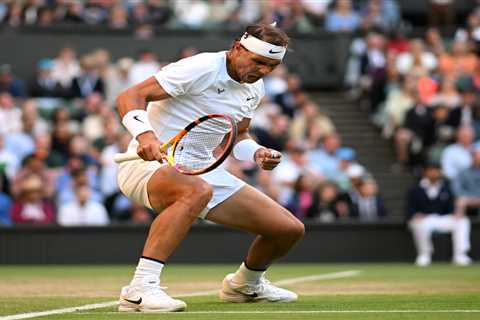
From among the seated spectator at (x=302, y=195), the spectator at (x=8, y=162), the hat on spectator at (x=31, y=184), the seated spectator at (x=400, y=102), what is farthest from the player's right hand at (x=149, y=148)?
the seated spectator at (x=400, y=102)

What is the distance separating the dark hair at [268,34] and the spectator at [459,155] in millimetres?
11978

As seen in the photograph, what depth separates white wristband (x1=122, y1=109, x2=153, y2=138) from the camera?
7.95 metres

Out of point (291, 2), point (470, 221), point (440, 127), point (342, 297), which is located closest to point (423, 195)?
point (470, 221)

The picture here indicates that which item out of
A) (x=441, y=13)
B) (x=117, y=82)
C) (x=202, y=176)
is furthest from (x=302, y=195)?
(x=202, y=176)

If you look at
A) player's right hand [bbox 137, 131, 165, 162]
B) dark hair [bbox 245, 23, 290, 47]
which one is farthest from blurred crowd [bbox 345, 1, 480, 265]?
player's right hand [bbox 137, 131, 165, 162]

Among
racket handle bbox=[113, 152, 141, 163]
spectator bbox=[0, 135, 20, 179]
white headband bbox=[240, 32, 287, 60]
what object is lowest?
spectator bbox=[0, 135, 20, 179]

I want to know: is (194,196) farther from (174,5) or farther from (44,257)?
(174,5)

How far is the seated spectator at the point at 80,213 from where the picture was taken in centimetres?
1789

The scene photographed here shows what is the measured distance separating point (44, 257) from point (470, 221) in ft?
21.1

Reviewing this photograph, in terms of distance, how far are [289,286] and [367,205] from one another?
7578 mm

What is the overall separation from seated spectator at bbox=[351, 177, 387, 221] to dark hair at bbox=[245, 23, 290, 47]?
10.7 metres

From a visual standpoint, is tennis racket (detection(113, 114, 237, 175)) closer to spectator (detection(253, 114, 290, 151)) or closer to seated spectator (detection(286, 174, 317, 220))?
seated spectator (detection(286, 174, 317, 220))

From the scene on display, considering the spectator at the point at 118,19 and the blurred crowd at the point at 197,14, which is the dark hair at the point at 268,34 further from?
the spectator at the point at 118,19

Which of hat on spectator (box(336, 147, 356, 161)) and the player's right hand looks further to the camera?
hat on spectator (box(336, 147, 356, 161))
